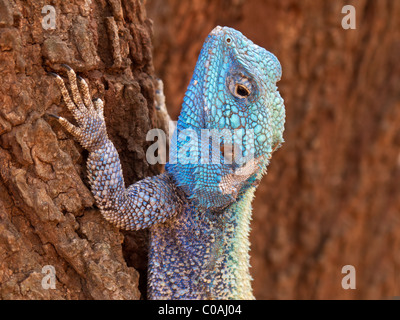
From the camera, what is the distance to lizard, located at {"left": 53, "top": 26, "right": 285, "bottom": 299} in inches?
132

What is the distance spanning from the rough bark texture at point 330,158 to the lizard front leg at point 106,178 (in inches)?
191

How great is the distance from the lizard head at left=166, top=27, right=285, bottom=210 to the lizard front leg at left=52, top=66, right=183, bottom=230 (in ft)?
1.01

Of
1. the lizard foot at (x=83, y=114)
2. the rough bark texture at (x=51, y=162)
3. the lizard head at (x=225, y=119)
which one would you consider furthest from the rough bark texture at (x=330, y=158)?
the lizard foot at (x=83, y=114)

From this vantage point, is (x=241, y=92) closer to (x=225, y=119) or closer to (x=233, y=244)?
(x=225, y=119)

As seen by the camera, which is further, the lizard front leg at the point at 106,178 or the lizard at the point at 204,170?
the lizard at the point at 204,170

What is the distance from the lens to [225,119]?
133 inches

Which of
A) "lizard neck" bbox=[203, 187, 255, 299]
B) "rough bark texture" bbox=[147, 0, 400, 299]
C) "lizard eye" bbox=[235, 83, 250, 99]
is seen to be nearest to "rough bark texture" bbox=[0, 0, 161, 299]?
"lizard neck" bbox=[203, 187, 255, 299]

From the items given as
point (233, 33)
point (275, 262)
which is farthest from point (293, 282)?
point (233, 33)

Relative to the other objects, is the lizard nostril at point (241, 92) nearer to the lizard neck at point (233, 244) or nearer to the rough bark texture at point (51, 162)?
the lizard neck at point (233, 244)

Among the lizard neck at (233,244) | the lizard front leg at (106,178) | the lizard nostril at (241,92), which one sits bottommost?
the lizard neck at (233,244)

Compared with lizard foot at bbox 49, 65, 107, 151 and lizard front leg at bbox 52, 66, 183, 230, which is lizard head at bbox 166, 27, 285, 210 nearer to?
lizard front leg at bbox 52, 66, 183, 230

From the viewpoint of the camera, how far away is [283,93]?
815cm

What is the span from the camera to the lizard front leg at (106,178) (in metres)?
3.23

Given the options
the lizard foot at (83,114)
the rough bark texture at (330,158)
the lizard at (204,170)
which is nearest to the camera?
the lizard foot at (83,114)
